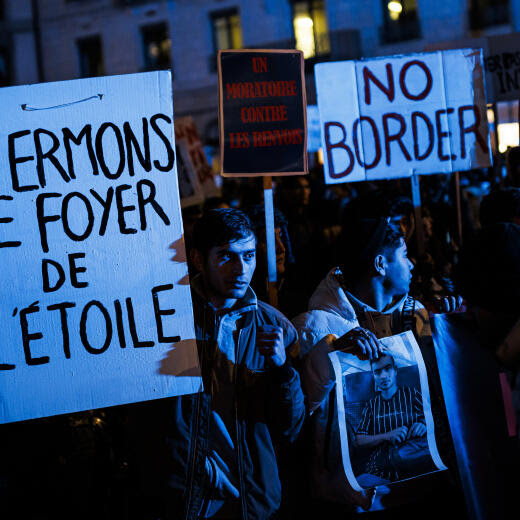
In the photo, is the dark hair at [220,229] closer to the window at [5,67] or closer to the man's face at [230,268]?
the man's face at [230,268]

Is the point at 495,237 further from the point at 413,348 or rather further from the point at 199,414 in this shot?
the point at 199,414

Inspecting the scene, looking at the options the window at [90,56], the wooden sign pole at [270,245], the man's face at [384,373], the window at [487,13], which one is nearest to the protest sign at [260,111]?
the wooden sign pole at [270,245]

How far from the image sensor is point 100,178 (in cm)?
227

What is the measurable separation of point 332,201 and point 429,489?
4.00 meters

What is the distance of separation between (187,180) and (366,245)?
378cm

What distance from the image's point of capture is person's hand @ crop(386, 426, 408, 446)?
2.51m

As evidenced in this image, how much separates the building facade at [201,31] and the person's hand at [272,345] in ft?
55.6

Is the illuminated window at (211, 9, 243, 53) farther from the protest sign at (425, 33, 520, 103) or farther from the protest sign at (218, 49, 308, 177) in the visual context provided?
the protest sign at (218, 49, 308, 177)

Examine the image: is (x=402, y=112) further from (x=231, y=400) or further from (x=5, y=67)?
(x=5, y=67)

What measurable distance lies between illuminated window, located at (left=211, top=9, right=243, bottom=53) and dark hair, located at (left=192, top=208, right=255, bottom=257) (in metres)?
20.5

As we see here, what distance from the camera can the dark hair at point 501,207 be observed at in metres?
3.59

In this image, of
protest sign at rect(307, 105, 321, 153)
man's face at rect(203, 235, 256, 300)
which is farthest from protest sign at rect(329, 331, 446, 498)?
protest sign at rect(307, 105, 321, 153)

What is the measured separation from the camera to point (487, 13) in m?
19.6

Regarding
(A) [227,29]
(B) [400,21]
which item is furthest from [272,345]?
(A) [227,29]
